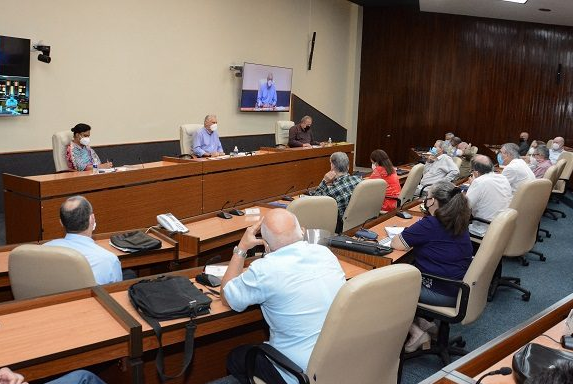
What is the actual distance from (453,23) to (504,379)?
11.2m

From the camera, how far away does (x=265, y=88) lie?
399 inches

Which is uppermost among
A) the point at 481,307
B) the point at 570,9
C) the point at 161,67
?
the point at 570,9

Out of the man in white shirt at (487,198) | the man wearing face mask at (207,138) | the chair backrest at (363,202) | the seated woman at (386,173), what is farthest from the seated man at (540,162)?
the man wearing face mask at (207,138)

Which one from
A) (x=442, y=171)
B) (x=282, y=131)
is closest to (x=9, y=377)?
(x=442, y=171)

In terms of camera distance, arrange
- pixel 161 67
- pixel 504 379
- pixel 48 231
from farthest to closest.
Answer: pixel 161 67, pixel 48 231, pixel 504 379

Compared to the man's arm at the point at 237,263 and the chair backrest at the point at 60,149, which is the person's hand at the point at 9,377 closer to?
the man's arm at the point at 237,263

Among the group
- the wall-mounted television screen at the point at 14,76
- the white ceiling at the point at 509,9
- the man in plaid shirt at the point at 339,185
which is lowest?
the man in plaid shirt at the point at 339,185

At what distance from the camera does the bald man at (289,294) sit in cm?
215

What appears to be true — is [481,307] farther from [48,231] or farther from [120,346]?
[48,231]

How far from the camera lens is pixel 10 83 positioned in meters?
6.46

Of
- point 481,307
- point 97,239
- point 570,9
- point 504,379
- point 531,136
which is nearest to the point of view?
point 504,379

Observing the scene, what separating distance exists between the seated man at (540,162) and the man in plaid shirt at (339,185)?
359 centimetres

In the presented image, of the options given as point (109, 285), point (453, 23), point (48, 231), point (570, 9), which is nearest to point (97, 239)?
point (109, 285)

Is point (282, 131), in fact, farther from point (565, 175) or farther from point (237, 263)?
point (237, 263)
